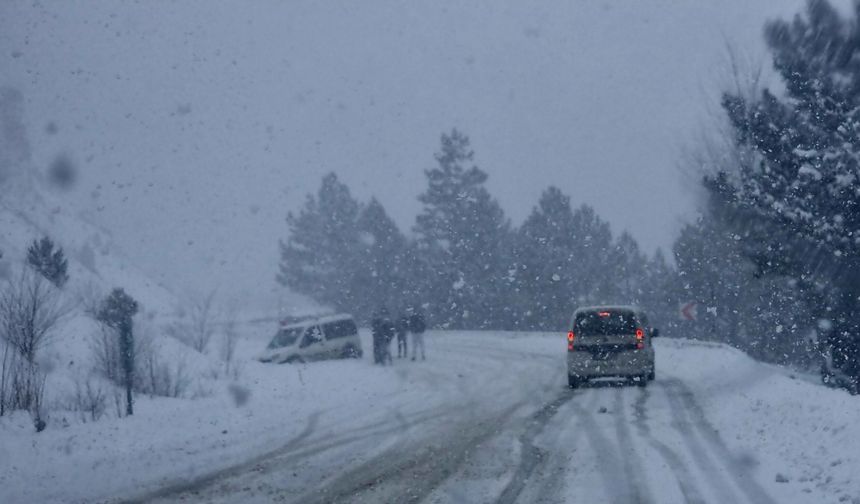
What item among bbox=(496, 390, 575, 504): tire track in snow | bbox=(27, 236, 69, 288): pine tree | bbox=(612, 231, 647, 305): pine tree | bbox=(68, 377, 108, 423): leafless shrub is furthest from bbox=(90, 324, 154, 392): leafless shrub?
bbox=(612, 231, 647, 305): pine tree

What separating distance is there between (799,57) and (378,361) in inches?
612

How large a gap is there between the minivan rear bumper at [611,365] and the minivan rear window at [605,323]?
499 mm

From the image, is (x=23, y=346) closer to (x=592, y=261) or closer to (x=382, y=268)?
(x=382, y=268)

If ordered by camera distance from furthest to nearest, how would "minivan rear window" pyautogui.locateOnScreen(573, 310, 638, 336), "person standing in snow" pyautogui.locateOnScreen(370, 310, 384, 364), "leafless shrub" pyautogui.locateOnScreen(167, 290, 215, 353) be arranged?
"person standing in snow" pyautogui.locateOnScreen(370, 310, 384, 364) → "leafless shrub" pyautogui.locateOnScreen(167, 290, 215, 353) → "minivan rear window" pyautogui.locateOnScreen(573, 310, 638, 336)

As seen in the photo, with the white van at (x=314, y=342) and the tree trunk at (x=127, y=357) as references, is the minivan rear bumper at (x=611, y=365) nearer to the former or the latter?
the tree trunk at (x=127, y=357)

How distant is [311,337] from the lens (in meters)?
32.5

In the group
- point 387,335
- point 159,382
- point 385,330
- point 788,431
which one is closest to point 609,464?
point 788,431

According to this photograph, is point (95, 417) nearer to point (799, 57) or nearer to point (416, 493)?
point (416, 493)

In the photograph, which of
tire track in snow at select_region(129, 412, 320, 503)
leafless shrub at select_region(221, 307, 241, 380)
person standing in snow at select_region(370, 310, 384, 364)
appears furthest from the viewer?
person standing in snow at select_region(370, 310, 384, 364)

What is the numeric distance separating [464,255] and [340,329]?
3653 centimetres

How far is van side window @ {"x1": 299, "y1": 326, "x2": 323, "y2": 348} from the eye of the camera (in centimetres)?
3228

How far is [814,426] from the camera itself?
474 inches

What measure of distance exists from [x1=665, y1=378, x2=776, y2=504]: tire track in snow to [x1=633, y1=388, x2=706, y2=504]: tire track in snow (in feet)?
1.52

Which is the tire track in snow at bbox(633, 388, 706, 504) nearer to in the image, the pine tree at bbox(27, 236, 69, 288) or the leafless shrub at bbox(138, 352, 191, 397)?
the leafless shrub at bbox(138, 352, 191, 397)
